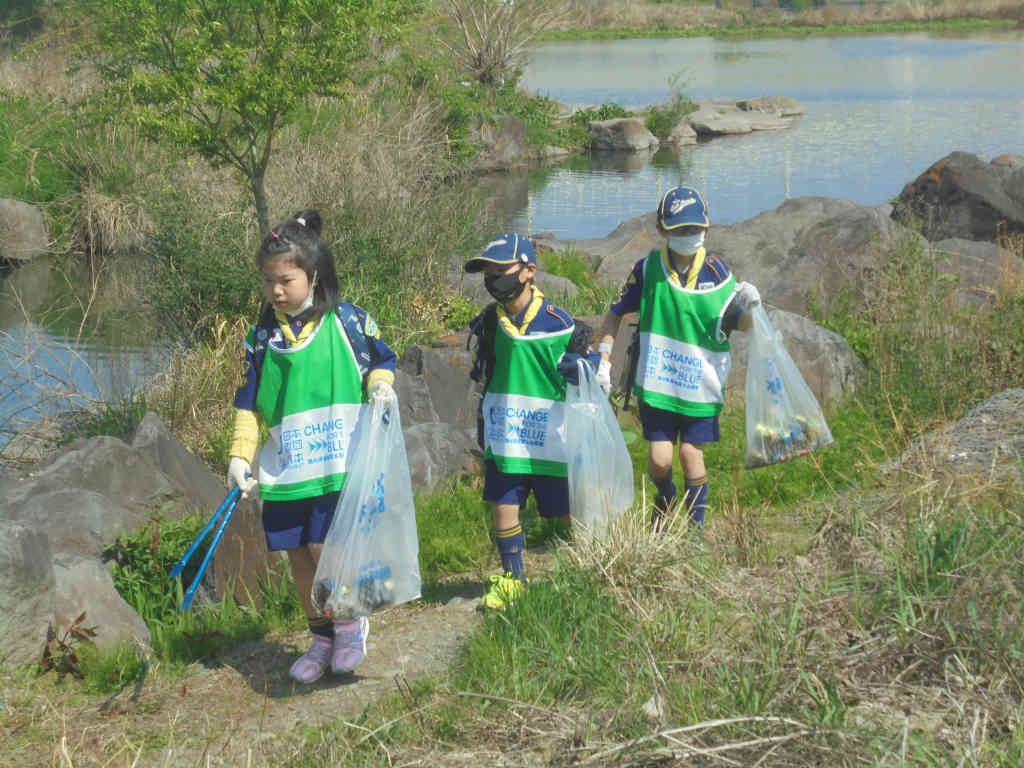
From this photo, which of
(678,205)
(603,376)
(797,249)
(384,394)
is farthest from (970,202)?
(384,394)

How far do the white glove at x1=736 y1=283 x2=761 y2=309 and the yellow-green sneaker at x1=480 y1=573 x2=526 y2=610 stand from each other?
148cm

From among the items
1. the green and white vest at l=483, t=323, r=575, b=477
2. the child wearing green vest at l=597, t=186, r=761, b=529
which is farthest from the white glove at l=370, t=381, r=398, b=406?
the child wearing green vest at l=597, t=186, r=761, b=529

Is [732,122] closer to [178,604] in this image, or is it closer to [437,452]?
[437,452]

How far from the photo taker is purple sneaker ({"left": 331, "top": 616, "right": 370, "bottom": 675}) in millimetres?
4230

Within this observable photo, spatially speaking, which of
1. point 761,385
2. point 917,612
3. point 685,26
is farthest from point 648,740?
point 685,26

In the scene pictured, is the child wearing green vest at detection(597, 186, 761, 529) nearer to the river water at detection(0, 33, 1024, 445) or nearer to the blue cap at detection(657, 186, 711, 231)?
the blue cap at detection(657, 186, 711, 231)

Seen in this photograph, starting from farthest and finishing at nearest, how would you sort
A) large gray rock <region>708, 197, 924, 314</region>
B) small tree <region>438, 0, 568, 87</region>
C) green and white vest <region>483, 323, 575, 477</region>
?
small tree <region>438, 0, 568, 87</region> < large gray rock <region>708, 197, 924, 314</region> < green and white vest <region>483, 323, 575, 477</region>

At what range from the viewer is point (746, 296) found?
4.98 m

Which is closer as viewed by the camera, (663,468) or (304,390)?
(304,390)

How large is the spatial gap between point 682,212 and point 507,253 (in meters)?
0.84

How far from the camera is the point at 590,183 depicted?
2327 centimetres

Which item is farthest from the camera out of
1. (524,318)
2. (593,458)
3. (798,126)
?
(798,126)

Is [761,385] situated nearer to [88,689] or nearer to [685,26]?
[88,689]

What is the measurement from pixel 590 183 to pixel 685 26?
147 ft
